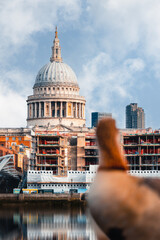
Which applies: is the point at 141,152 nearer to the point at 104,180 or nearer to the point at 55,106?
the point at 55,106

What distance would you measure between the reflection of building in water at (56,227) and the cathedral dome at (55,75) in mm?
108521

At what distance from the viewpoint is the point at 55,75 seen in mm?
167250

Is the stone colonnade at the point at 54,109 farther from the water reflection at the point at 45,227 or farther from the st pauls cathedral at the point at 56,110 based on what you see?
the water reflection at the point at 45,227

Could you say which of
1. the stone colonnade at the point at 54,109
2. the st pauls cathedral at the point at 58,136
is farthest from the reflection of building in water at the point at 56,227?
the stone colonnade at the point at 54,109

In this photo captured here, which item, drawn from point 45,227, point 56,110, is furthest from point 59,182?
point 56,110

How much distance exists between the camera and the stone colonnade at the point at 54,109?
15912 cm

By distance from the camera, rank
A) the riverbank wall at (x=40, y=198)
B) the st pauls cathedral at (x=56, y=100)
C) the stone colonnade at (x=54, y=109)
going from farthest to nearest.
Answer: the stone colonnade at (x=54, y=109) → the st pauls cathedral at (x=56, y=100) → the riverbank wall at (x=40, y=198)

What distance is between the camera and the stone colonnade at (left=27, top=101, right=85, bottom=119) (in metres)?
159

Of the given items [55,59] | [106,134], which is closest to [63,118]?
[55,59]

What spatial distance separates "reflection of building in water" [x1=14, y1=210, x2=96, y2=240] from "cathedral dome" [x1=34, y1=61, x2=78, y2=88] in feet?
356

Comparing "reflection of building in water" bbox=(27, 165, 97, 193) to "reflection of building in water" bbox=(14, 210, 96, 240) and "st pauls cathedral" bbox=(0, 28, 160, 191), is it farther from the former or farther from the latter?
"reflection of building in water" bbox=(14, 210, 96, 240)

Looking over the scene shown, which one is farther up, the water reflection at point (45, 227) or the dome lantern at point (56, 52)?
the dome lantern at point (56, 52)

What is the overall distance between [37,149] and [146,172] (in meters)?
21.3

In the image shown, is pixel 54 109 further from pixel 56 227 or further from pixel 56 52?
pixel 56 227
